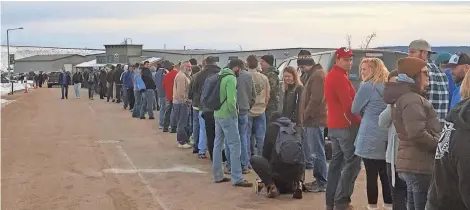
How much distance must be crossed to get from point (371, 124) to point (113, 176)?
466 centimetres

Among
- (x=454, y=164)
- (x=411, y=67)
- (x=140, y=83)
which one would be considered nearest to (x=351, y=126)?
(x=411, y=67)

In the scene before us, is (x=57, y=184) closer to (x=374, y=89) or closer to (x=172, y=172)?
(x=172, y=172)

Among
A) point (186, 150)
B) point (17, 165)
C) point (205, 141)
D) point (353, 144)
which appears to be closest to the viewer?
point (353, 144)

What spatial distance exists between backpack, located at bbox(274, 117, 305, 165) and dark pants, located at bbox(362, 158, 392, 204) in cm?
107

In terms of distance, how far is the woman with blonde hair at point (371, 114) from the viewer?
615 centimetres

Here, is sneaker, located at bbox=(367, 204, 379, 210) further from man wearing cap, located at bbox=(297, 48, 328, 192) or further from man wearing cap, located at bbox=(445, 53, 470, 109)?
man wearing cap, located at bbox=(445, 53, 470, 109)

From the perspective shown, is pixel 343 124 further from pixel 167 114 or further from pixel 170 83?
pixel 167 114

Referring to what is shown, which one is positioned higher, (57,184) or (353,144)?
(353,144)

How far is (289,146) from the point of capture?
750cm

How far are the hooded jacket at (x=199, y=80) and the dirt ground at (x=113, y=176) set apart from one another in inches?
44.6

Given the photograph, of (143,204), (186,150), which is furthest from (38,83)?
(143,204)

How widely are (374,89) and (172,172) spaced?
175 inches

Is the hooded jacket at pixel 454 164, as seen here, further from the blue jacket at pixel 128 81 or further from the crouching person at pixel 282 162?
the blue jacket at pixel 128 81

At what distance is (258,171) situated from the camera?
7770 mm
